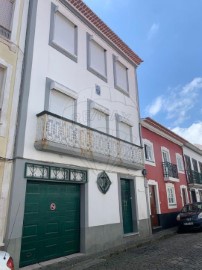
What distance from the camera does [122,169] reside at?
1081 cm

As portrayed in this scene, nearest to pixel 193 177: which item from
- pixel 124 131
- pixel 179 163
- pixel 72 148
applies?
pixel 179 163

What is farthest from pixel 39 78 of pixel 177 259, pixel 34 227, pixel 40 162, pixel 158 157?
pixel 158 157

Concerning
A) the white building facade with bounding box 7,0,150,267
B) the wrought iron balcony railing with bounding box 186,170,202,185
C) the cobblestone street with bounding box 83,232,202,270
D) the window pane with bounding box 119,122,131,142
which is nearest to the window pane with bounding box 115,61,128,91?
the white building facade with bounding box 7,0,150,267

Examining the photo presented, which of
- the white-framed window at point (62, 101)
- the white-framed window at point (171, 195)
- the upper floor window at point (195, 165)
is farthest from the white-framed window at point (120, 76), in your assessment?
the upper floor window at point (195, 165)

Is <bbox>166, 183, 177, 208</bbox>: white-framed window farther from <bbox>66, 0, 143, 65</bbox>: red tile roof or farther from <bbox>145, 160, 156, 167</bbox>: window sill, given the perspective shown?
<bbox>66, 0, 143, 65</bbox>: red tile roof

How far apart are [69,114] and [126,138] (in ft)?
13.5

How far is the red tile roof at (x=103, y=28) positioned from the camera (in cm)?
1045

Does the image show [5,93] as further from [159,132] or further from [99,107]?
[159,132]

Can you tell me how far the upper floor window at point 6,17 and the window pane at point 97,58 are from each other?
12.9ft

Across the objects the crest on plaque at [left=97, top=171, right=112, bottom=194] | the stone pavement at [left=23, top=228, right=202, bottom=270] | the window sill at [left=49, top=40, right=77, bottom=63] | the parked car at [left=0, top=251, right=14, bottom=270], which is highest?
the window sill at [left=49, top=40, right=77, bottom=63]

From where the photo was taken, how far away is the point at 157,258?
7195 millimetres

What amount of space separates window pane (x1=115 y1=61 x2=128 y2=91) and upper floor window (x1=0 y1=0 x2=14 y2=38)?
6069mm

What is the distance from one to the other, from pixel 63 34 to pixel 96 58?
218 centimetres

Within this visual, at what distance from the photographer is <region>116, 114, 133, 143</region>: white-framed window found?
11351mm
